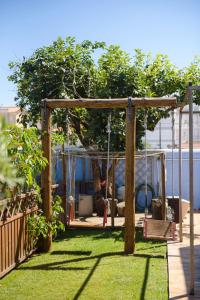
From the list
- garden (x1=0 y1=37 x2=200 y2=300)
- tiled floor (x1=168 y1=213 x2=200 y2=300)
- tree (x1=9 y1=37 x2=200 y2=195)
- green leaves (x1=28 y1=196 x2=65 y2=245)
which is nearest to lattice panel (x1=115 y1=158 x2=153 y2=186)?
garden (x1=0 y1=37 x2=200 y2=300)

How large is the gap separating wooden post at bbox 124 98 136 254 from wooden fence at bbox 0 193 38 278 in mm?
1423

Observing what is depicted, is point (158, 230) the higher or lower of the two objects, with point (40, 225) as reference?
lower

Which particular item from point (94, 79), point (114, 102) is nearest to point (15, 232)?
point (114, 102)

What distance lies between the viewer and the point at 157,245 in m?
6.59

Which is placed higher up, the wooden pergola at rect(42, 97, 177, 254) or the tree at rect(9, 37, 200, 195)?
the tree at rect(9, 37, 200, 195)

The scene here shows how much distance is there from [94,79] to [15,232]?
5.68 meters

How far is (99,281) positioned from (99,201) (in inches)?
196

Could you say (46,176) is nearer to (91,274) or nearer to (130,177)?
(130,177)

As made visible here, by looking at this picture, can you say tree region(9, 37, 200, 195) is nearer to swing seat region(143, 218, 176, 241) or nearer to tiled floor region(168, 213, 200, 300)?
swing seat region(143, 218, 176, 241)

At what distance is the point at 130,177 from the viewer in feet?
19.6

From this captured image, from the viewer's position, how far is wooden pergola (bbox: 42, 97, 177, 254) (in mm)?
5934

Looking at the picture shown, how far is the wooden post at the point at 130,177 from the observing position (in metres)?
5.95

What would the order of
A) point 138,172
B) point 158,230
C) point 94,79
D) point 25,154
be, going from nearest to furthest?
point 25,154 < point 158,230 < point 94,79 < point 138,172

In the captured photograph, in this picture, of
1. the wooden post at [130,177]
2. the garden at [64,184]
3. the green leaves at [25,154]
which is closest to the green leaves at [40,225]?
the garden at [64,184]
